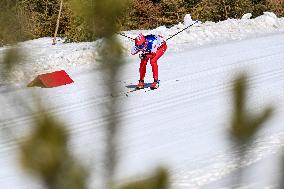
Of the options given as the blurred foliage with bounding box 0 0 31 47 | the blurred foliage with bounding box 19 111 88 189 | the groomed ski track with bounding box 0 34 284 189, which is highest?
the blurred foliage with bounding box 0 0 31 47

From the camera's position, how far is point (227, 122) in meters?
1.04

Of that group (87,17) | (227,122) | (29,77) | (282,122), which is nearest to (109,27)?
(87,17)

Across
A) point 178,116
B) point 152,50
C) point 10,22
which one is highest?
point 10,22

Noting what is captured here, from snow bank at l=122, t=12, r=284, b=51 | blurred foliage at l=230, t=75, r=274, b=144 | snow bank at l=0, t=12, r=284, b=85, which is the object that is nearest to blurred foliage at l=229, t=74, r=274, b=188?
blurred foliage at l=230, t=75, r=274, b=144

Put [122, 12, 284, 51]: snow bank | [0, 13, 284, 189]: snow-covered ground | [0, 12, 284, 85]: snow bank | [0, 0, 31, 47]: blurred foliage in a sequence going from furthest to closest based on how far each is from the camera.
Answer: [122, 12, 284, 51]: snow bank, [0, 12, 284, 85]: snow bank, [0, 13, 284, 189]: snow-covered ground, [0, 0, 31, 47]: blurred foliage

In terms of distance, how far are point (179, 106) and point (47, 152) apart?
28.0 feet

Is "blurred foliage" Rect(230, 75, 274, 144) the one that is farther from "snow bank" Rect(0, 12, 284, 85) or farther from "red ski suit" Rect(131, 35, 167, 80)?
"snow bank" Rect(0, 12, 284, 85)

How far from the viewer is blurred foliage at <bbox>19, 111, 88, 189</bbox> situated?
0.93m

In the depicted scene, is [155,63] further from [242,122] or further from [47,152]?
[47,152]

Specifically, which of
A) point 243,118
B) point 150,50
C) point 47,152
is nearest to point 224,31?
point 150,50

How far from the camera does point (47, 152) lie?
94 cm

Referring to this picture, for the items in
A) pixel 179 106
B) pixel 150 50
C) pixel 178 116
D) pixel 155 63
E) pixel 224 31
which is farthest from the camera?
pixel 224 31

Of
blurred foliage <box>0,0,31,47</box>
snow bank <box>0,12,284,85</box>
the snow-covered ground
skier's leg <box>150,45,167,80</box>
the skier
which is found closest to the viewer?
blurred foliage <box>0,0,31,47</box>

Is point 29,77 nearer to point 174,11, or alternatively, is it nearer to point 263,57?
point 263,57
